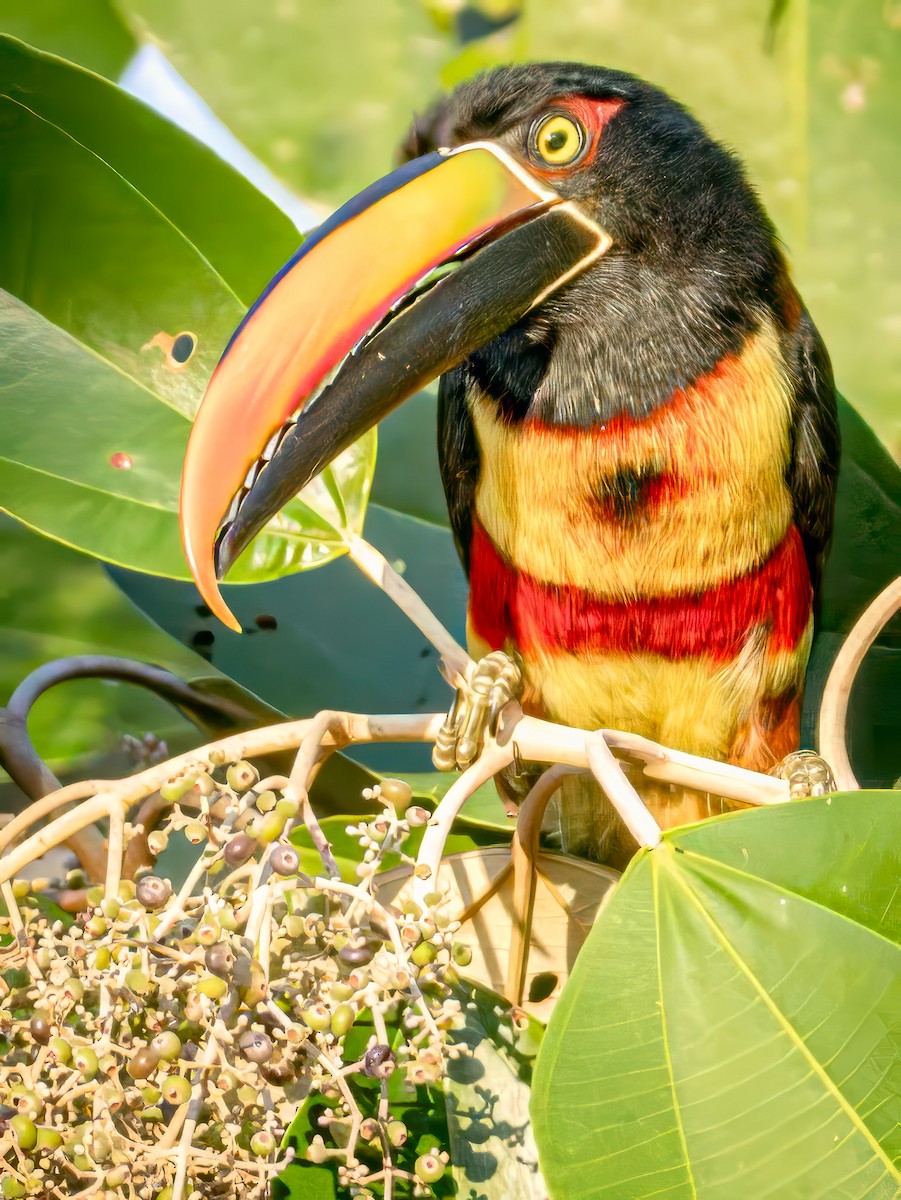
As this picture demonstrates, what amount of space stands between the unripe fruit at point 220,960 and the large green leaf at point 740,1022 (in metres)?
0.18

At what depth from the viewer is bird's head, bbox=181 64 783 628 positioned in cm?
76

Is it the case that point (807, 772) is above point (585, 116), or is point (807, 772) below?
below

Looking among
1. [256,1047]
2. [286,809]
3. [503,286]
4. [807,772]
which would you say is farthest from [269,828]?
[807,772]

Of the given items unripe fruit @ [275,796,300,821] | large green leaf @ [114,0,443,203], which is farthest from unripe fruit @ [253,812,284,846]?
large green leaf @ [114,0,443,203]

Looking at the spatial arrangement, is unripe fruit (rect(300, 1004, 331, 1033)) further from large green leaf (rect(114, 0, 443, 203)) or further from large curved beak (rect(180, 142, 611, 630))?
large green leaf (rect(114, 0, 443, 203))

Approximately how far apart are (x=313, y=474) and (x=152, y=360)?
1.30 feet

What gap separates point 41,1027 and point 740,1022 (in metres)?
0.41

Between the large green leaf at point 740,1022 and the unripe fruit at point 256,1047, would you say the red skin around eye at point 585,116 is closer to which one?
the large green leaf at point 740,1022

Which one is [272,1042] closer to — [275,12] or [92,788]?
[92,788]

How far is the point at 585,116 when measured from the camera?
89 cm

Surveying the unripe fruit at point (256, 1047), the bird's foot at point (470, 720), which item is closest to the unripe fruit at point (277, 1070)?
the unripe fruit at point (256, 1047)

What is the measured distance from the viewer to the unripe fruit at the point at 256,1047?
0.59 metres

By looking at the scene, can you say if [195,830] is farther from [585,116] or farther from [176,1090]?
[585,116]

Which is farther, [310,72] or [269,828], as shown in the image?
[310,72]
